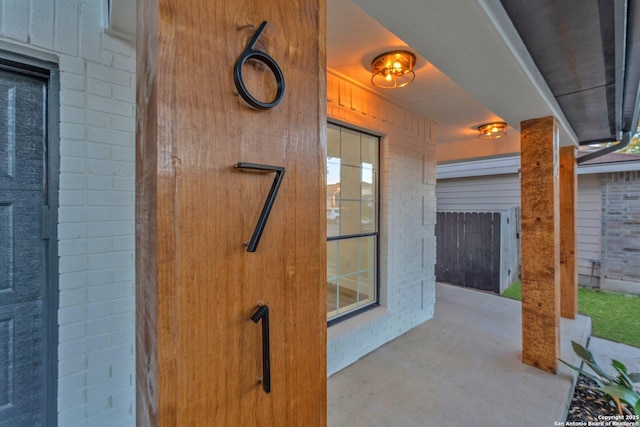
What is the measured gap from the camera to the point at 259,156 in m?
0.61

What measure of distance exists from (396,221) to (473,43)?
203 centimetres

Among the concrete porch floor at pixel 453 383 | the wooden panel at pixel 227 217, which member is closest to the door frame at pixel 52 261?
the wooden panel at pixel 227 217

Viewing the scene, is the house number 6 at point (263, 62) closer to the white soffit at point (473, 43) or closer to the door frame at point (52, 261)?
the white soffit at point (473, 43)

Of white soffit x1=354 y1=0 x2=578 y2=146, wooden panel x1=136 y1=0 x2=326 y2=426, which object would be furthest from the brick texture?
wooden panel x1=136 y1=0 x2=326 y2=426

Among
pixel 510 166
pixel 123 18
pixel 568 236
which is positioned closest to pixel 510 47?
pixel 123 18

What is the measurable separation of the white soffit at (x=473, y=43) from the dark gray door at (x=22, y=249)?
157 cm

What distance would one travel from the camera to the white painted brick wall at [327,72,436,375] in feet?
8.54

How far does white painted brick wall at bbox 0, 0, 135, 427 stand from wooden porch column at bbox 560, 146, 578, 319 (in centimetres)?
472

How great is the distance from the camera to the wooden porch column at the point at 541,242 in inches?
93.9

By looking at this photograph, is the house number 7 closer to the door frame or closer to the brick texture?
the door frame

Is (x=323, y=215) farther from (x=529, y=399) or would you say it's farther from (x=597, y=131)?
(x=597, y=131)

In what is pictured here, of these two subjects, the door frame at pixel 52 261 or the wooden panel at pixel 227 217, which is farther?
the door frame at pixel 52 261

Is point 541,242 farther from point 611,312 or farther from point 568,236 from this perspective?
point 611,312

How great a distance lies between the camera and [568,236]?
3594 millimetres
